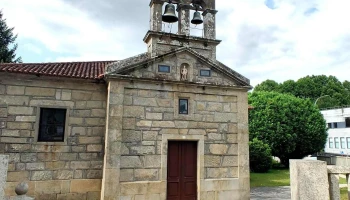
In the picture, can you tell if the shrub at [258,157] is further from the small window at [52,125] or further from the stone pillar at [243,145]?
the small window at [52,125]

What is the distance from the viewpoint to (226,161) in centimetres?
839

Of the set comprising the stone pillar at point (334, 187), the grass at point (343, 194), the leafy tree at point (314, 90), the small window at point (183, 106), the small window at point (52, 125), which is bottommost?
the grass at point (343, 194)

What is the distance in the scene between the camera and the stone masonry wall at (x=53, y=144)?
23.3 feet

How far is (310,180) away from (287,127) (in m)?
18.4

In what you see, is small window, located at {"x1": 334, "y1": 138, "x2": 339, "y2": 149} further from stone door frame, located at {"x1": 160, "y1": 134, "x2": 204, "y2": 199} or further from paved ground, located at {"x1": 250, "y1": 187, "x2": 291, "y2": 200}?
stone door frame, located at {"x1": 160, "y1": 134, "x2": 204, "y2": 199}

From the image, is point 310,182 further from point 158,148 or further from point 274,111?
point 274,111

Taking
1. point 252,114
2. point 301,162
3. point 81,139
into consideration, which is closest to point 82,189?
point 81,139

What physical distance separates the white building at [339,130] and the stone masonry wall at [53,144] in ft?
105

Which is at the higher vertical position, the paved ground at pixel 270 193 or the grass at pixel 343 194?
the grass at pixel 343 194

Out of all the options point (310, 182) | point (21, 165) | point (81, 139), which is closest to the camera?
point (310, 182)

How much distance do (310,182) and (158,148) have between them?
15.0 feet

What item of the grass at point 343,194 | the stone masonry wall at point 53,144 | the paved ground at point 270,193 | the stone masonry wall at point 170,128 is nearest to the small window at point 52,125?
the stone masonry wall at point 53,144

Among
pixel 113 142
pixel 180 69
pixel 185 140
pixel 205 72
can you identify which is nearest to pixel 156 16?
pixel 180 69

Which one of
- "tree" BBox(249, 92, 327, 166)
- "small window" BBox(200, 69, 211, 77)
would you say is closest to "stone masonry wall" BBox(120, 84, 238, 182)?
"small window" BBox(200, 69, 211, 77)
